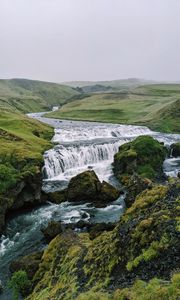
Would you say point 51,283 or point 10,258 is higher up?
point 51,283

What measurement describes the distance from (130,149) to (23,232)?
109 ft

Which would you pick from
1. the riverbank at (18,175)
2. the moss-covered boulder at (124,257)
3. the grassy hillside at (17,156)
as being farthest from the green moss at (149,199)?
the grassy hillside at (17,156)

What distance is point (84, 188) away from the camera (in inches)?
2004

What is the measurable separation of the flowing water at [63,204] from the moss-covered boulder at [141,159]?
216 centimetres

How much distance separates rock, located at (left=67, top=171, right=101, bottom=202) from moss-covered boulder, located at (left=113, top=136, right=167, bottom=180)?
31.0 ft

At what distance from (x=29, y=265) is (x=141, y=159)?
4028cm

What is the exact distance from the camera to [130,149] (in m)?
68.6

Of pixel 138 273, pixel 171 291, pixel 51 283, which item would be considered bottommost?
pixel 51 283

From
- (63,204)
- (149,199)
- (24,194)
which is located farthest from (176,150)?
(149,199)

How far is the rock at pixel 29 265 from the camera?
29.3 metres

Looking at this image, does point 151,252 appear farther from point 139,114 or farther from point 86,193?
point 139,114

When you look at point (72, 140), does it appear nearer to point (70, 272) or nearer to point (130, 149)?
point (130, 149)

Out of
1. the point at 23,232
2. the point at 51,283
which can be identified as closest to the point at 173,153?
the point at 23,232

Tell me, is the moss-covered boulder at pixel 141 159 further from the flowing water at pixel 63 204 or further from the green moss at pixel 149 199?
the green moss at pixel 149 199
